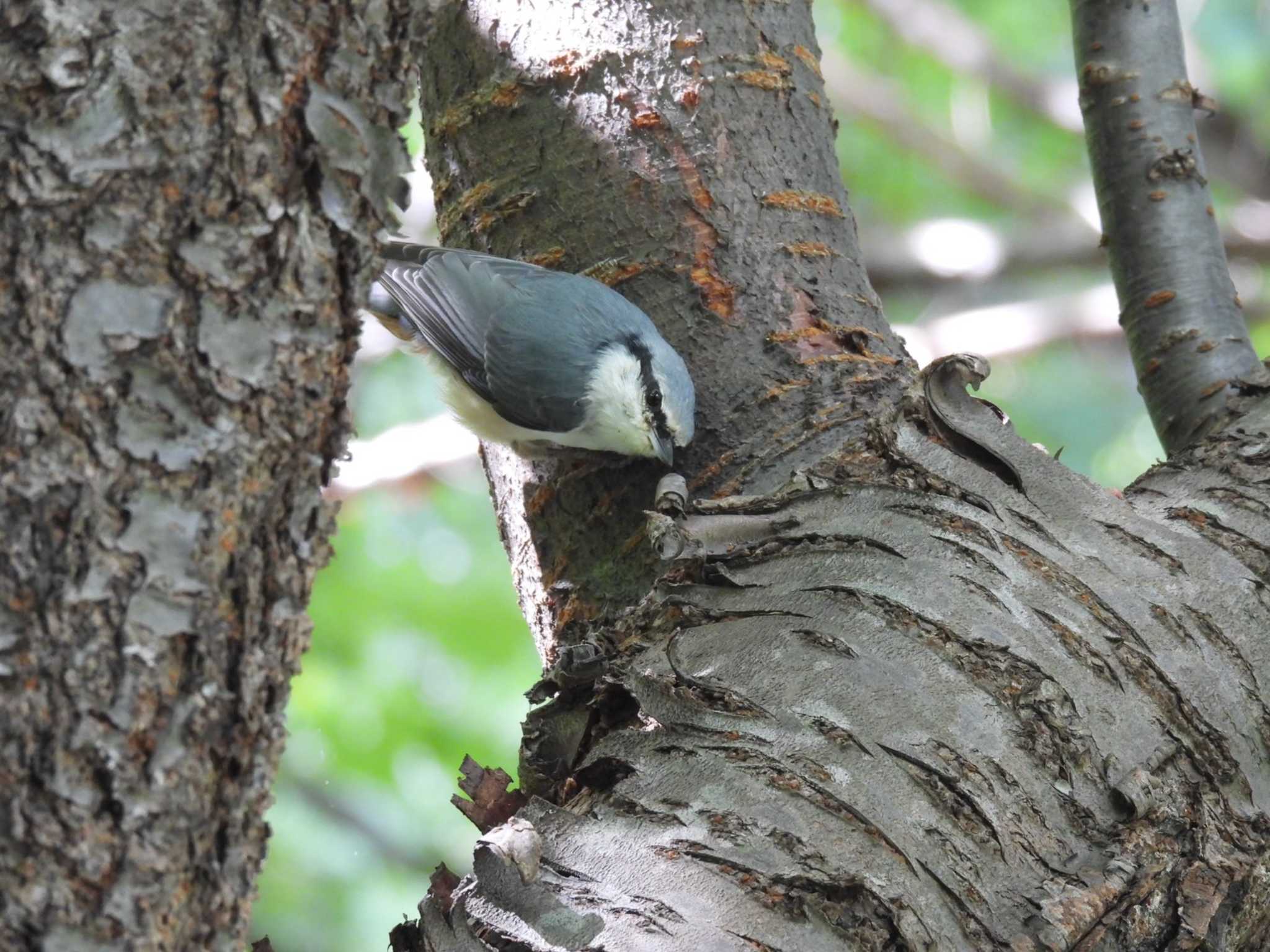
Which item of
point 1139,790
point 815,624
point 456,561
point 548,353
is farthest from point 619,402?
point 456,561

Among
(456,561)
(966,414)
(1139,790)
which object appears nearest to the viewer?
(1139,790)

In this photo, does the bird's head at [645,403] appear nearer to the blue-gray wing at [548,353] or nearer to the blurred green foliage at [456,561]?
the blue-gray wing at [548,353]

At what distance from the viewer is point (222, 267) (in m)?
0.87

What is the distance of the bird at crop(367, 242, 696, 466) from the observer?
215 cm

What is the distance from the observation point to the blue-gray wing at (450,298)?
8.94 ft

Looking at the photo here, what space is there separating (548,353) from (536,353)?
4cm

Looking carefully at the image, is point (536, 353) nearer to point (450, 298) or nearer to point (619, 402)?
point (450, 298)

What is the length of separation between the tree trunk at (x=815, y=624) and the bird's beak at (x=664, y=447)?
48mm

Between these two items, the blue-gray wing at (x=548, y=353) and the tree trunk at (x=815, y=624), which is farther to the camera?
the blue-gray wing at (x=548, y=353)

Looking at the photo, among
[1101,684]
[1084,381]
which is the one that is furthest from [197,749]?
[1084,381]

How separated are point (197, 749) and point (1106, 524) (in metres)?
1.14

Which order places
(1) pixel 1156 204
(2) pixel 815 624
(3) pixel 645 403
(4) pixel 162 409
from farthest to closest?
1. (1) pixel 1156 204
2. (3) pixel 645 403
3. (2) pixel 815 624
4. (4) pixel 162 409

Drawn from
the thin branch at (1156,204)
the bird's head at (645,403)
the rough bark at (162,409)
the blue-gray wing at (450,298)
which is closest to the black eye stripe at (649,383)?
the bird's head at (645,403)

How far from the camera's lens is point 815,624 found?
4.84 feet
